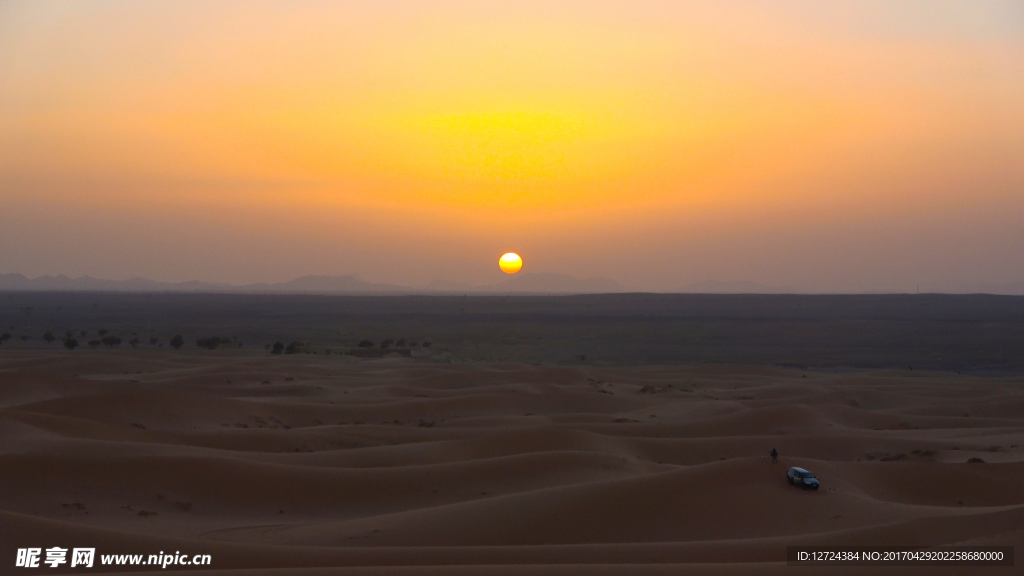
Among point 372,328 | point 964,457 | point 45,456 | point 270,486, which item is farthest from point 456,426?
point 372,328

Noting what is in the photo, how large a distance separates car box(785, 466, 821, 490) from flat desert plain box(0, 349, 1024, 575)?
0.11 meters

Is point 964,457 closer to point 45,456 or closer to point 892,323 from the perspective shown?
point 45,456

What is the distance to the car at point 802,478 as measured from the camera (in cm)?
1134

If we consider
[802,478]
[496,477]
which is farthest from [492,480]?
[802,478]

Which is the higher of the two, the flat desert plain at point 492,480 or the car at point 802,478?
the car at point 802,478

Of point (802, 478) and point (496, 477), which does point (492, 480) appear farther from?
point (802, 478)

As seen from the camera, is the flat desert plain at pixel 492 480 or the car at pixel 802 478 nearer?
the flat desert plain at pixel 492 480

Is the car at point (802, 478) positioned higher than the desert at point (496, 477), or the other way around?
the car at point (802, 478)

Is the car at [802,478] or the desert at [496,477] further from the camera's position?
the car at [802,478]

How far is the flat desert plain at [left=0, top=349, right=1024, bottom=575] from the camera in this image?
8781 mm

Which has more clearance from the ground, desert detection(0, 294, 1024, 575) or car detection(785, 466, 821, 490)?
car detection(785, 466, 821, 490)

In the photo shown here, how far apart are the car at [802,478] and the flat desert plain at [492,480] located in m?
0.11

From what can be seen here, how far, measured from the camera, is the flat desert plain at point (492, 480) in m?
8.78

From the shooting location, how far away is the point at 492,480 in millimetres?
13531
